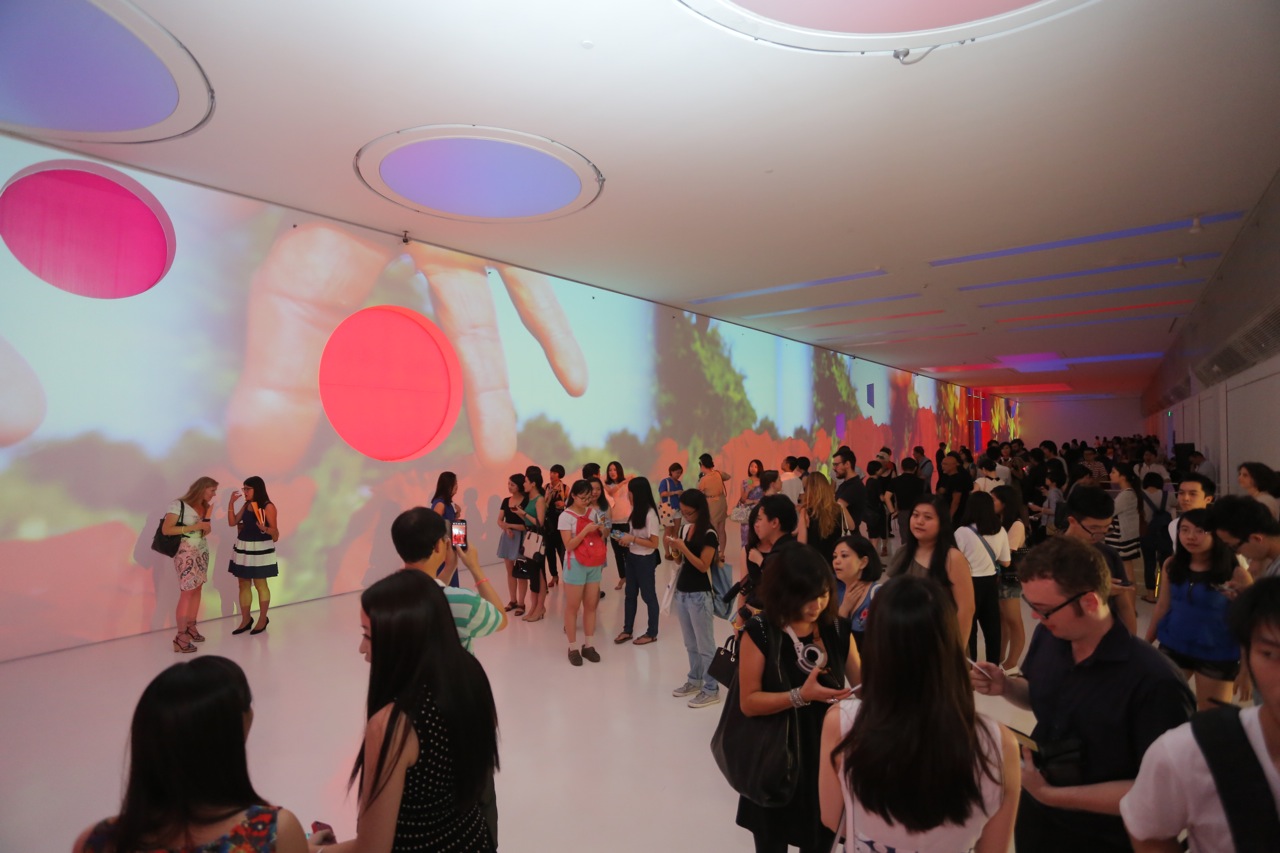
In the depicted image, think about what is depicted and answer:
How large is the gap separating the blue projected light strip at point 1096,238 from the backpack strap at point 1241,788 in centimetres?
857

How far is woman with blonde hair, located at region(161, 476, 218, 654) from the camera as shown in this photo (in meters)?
5.73

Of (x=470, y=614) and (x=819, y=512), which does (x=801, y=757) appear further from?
(x=819, y=512)

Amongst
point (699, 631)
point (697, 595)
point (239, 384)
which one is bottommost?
point (699, 631)

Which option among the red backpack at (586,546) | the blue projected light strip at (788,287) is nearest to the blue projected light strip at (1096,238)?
the blue projected light strip at (788,287)

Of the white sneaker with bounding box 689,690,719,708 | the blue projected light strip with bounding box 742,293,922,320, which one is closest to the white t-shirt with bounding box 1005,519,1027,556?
the white sneaker with bounding box 689,690,719,708

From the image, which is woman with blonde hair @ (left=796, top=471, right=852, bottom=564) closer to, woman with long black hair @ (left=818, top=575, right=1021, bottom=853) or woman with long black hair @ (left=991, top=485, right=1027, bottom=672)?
woman with long black hair @ (left=991, top=485, right=1027, bottom=672)

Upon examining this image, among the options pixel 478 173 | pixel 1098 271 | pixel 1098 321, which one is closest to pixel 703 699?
pixel 478 173

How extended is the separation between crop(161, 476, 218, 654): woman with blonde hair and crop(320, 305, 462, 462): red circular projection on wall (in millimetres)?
1921

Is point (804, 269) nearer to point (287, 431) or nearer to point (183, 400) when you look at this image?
point (287, 431)

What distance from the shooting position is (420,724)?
161cm

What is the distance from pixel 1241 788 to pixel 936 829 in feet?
1.74

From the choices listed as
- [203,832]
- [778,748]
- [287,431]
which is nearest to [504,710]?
[778,748]

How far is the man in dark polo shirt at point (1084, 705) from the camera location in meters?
1.57

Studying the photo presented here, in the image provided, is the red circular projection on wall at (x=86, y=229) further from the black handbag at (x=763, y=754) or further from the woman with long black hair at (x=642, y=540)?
the black handbag at (x=763, y=754)
